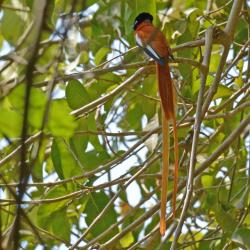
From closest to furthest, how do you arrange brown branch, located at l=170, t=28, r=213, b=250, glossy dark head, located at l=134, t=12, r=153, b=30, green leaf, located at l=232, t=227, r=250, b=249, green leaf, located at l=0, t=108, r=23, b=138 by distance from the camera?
green leaf, located at l=0, t=108, r=23, b=138
brown branch, located at l=170, t=28, r=213, b=250
green leaf, located at l=232, t=227, r=250, b=249
glossy dark head, located at l=134, t=12, r=153, b=30

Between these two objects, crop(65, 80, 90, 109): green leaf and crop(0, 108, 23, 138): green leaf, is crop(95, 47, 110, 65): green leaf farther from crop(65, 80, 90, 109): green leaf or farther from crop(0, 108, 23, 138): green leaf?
crop(0, 108, 23, 138): green leaf

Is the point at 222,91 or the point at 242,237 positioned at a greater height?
the point at 222,91

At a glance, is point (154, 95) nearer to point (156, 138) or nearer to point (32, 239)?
point (156, 138)

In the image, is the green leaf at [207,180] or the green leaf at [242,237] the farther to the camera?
the green leaf at [207,180]

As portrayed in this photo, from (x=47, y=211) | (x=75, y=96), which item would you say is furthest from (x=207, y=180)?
(x=75, y=96)

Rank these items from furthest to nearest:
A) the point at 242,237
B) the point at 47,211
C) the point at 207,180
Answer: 1. the point at 207,180
2. the point at 47,211
3. the point at 242,237

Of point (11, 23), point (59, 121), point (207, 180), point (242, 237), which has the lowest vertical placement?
point (242, 237)

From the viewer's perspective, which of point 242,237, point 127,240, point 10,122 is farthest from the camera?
point 127,240

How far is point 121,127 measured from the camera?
12.1ft

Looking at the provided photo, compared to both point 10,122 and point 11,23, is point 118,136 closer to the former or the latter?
point 11,23

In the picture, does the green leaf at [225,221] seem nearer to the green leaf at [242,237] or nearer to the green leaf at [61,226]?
the green leaf at [242,237]

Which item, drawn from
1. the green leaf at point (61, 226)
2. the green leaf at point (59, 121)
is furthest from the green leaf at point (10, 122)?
the green leaf at point (61, 226)

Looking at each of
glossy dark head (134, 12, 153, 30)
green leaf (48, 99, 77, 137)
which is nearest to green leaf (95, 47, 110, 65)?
glossy dark head (134, 12, 153, 30)

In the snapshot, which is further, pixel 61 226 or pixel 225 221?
pixel 61 226
